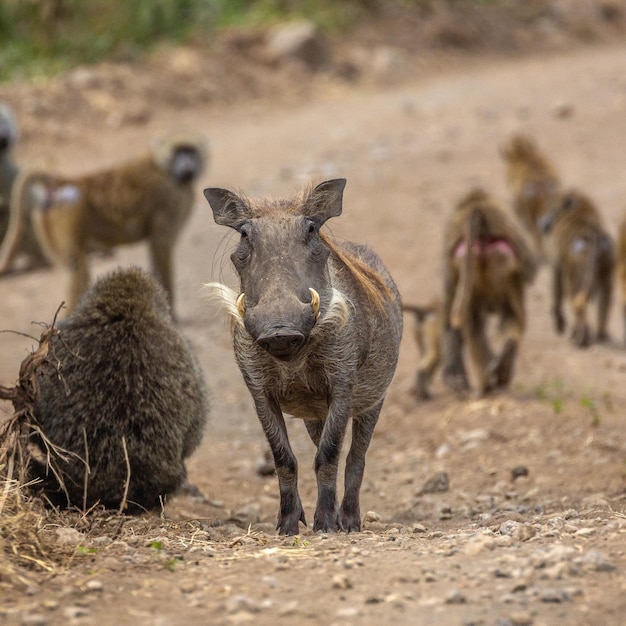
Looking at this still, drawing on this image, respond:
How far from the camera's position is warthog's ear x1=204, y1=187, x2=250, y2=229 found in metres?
5.39

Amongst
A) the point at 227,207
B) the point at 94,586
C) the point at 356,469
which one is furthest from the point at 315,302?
the point at 94,586

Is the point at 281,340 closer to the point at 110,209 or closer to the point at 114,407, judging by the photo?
the point at 114,407

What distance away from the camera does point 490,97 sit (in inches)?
739

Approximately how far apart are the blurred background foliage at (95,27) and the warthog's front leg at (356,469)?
13.4 m

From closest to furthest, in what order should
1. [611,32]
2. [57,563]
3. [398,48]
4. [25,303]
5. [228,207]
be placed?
1. [57,563]
2. [228,207]
3. [25,303]
4. [398,48]
5. [611,32]

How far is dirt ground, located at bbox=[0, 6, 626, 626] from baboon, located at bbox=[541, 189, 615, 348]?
364mm

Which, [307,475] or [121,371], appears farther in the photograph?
[307,475]

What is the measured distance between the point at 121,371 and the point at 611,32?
64.3ft

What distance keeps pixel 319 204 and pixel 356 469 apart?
1.31 m

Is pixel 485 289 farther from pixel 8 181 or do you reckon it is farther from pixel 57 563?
pixel 8 181

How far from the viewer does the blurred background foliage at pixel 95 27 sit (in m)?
18.5

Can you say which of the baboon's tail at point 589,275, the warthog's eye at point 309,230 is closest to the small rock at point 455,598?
the warthog's eye at point 309,230

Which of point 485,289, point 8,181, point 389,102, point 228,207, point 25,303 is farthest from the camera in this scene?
point 389,102

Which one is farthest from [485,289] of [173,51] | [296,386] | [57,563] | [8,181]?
[173,51]
